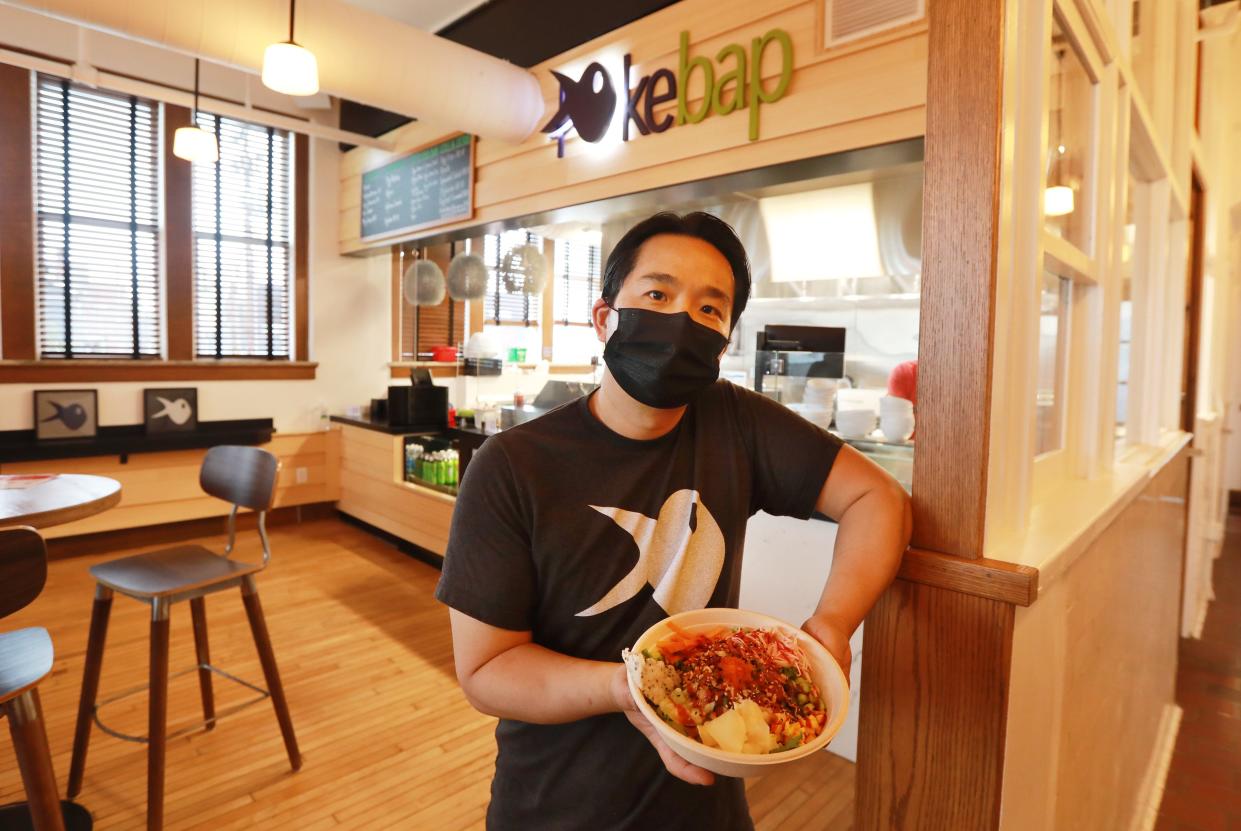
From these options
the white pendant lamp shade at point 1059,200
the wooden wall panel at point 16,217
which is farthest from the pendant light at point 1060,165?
the wooden wall panel at point 16,217

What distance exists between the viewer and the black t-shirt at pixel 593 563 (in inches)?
40.3

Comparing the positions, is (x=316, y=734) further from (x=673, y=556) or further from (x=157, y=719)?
(x=673, y=556)

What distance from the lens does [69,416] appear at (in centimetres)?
456

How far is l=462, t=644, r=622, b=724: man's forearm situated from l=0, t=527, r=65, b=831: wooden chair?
1092 millimetres

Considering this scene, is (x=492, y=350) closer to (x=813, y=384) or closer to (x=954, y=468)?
(x=813, y=384)

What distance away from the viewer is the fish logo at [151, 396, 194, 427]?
4.94m

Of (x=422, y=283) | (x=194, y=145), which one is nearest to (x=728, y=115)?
(x=194, y=145)

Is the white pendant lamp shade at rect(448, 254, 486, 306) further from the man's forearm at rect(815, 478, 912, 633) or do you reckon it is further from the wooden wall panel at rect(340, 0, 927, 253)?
the man's forearm at rect(815, 478, 912, 633)

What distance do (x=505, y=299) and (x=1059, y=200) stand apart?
658cm

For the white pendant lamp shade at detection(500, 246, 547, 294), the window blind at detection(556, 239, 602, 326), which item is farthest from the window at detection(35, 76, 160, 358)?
the window blind at detection(556, 239, 602, 326)

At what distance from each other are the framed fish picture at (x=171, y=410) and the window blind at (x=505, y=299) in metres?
3.07

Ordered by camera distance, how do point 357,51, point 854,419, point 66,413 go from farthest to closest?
1. point 66,413
2. point 357,51
3. point 854,419

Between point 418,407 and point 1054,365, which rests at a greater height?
point 1054,365

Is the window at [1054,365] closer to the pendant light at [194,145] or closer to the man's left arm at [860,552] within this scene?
the man's left arm at [860,552]
